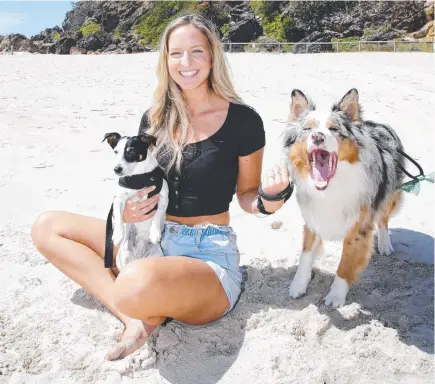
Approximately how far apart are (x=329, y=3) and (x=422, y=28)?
6724 millimetres

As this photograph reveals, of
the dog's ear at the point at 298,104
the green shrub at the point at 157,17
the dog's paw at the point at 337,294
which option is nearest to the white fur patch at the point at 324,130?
the dog's ear at the point at 298,104

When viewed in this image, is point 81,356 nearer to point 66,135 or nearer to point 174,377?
point 174,377

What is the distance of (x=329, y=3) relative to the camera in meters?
30.8

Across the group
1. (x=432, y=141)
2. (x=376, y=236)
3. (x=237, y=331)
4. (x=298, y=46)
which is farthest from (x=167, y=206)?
(x=298, y=46)

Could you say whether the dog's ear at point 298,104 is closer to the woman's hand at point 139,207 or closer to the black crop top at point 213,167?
the black crop top at point 213,167

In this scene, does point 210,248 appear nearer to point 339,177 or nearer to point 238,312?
point 238,312

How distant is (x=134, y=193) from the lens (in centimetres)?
268

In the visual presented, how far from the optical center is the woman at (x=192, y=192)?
2420 millimetres

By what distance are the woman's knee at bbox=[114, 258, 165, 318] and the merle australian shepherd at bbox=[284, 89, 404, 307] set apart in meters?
0.99

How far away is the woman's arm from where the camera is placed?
2.41 meters

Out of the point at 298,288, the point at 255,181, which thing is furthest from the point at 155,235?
the point at 298,288

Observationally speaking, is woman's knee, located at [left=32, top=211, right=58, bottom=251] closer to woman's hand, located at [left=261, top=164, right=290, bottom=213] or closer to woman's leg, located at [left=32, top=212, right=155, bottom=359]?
woman's leg, located at [left=32, top=212, right=155, bottom=359]

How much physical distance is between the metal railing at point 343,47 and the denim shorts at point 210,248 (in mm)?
17149

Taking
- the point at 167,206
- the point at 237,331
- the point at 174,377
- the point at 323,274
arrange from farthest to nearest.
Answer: the point at 323,274 → the point at 167,206 → the point at 237,331 → the point at 174,377
